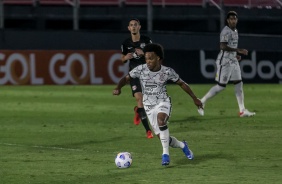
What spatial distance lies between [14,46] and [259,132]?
14720 mm

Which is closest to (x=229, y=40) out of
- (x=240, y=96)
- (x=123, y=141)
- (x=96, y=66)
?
(x=240, y=96)

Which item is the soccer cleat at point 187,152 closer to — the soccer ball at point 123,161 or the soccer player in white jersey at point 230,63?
the soccer ball at point 123,161

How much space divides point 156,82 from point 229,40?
7615 millimetres

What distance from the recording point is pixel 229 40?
20.5m

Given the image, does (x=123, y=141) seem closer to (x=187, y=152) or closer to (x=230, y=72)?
(x=187, y=152)

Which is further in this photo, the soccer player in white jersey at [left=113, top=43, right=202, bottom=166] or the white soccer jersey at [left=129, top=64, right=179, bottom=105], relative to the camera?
the white soccer jersey at [left=129, top=64, right=179, bottom=105]

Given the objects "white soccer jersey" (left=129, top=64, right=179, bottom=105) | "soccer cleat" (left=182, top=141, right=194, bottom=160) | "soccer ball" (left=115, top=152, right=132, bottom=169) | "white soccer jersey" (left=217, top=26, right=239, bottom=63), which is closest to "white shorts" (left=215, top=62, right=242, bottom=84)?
"white soccer jersey" (left=217, top=26, right=239, bottom=63)

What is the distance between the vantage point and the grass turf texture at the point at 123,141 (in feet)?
39.6

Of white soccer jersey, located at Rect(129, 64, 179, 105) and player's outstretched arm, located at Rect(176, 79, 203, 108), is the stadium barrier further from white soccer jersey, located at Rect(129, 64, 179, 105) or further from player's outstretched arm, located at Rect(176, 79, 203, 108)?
player's outstretched arm, located at Rect(176, 79, 203, 108)

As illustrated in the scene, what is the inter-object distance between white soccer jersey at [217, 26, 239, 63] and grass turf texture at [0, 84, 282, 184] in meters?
1.25

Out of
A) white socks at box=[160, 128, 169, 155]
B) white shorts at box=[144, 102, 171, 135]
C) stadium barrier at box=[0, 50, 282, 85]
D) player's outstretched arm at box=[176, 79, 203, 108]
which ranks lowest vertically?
stadium barrier at box=[0, 50, 282, 85]

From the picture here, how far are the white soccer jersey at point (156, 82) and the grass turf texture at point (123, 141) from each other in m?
0.89

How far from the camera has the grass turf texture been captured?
12070 millimetres

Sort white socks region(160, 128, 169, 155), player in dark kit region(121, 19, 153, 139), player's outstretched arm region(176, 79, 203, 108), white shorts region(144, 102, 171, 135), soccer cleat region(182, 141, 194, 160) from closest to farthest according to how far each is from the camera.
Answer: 1. white socks region(160, 128, 169, 155)
2. player's outstretched arm region(176, 79, 203, 108)
3. white shorts region(144, 102, 171, 135)
4. soccer cleat region(182, 141, 194, 160)
5. player in dark kit region(121, 19, 153, 139)
